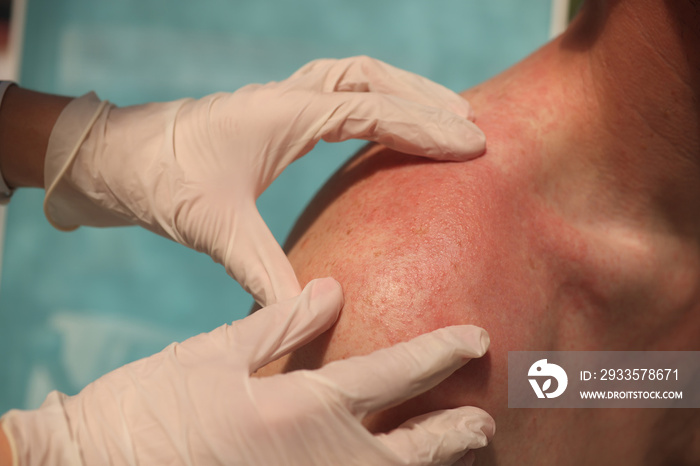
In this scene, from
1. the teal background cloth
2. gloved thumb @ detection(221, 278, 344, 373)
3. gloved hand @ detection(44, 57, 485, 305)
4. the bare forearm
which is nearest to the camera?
gloved thumb @ detection(221, 278, 344, 373)

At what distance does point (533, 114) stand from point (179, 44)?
1.96m

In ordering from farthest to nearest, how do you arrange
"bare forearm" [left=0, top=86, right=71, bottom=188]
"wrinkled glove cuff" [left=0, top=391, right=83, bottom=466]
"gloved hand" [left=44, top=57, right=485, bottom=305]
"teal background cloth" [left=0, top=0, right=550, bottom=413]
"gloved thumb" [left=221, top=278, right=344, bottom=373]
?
1. "teal background cloth" [left=0, top=0, right=550, bottom=413]
2. "bare forearm" [left=0, top=86, right=71, bottom=188]
3. "gloved hand" [left=44, top=57, right=485, bottom=305]
4. "gloved thumb" [left=221, top=278, right=344, bottom=373]
5. "wrinkled glove cuff" [left=0, top=391, right=83, bottom=466]

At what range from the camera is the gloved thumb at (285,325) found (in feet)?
2.83

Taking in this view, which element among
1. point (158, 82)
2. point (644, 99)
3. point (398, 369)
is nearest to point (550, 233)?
point (644, 99)

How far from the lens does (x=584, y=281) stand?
40.8 inches

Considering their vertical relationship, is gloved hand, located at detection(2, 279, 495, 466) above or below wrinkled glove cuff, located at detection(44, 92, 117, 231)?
below

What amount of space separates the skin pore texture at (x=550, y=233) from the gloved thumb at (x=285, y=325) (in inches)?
A: 1.6

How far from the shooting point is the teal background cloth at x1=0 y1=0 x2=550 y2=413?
2.33m

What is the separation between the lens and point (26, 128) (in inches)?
43.9

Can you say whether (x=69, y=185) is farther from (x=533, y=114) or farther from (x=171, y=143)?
(x=533, y=114)

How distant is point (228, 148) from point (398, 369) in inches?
21.0

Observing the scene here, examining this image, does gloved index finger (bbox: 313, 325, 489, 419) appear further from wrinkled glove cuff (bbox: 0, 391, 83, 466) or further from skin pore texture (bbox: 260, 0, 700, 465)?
wrinkled glove cuff (bbox: 0, 391, 83, 466)

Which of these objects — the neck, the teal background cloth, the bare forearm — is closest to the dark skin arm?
the bare forearm

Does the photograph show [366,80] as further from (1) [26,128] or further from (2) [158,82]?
(2) [158,82]
